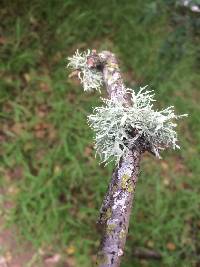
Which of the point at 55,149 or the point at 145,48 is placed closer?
the point at 55,149

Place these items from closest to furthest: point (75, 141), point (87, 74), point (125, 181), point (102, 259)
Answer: point (102, 259) < point (125, 181) < point (87, 74) < point (75, 141)

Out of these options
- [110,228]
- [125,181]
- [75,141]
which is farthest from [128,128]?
[75,141]

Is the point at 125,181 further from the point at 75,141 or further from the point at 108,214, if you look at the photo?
the point at 75,141

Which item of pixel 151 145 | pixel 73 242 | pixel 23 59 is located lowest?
pixel 151 145

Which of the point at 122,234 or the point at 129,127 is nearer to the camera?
the point at 122,234

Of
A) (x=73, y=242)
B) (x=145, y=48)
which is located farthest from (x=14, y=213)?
(x=145, y=48)

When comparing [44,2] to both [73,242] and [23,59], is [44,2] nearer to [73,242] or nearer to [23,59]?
[23,59]

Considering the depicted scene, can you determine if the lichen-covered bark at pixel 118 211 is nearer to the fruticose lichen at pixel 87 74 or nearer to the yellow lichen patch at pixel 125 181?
the yellow lichen patch at pixel 125 181

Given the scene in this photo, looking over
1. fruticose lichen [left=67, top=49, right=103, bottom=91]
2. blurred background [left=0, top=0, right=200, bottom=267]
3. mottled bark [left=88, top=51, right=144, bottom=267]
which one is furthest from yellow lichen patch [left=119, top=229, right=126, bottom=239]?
blurred background [left=0, top=0, right=200, bottom=267]
